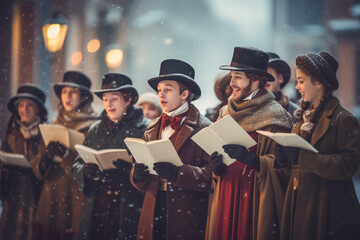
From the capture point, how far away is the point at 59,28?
259 inches

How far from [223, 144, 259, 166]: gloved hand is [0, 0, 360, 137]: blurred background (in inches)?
103

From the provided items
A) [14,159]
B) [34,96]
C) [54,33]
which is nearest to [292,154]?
[14,159]

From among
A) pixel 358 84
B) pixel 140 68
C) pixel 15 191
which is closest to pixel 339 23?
pixel 358 84

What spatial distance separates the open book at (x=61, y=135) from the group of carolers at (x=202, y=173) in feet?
0.27

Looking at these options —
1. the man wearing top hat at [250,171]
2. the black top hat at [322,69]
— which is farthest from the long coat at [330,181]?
the man wearing top hat at [250,171]

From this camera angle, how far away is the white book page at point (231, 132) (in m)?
3.51

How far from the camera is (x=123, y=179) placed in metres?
4.70

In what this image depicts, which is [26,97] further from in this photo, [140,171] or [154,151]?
[154,151]

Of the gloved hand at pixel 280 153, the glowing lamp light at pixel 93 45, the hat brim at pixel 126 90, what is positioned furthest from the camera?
the glowing lamp light at pixel 93 45

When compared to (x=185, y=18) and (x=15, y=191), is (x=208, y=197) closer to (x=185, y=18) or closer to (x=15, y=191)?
(x=15, y=191)

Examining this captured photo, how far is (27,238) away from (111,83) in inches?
96.2

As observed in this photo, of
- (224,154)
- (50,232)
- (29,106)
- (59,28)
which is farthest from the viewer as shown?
(59,28)

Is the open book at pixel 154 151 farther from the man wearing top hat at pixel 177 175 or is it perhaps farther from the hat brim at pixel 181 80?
the hat brim at pixel 181 80

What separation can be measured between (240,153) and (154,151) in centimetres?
72
